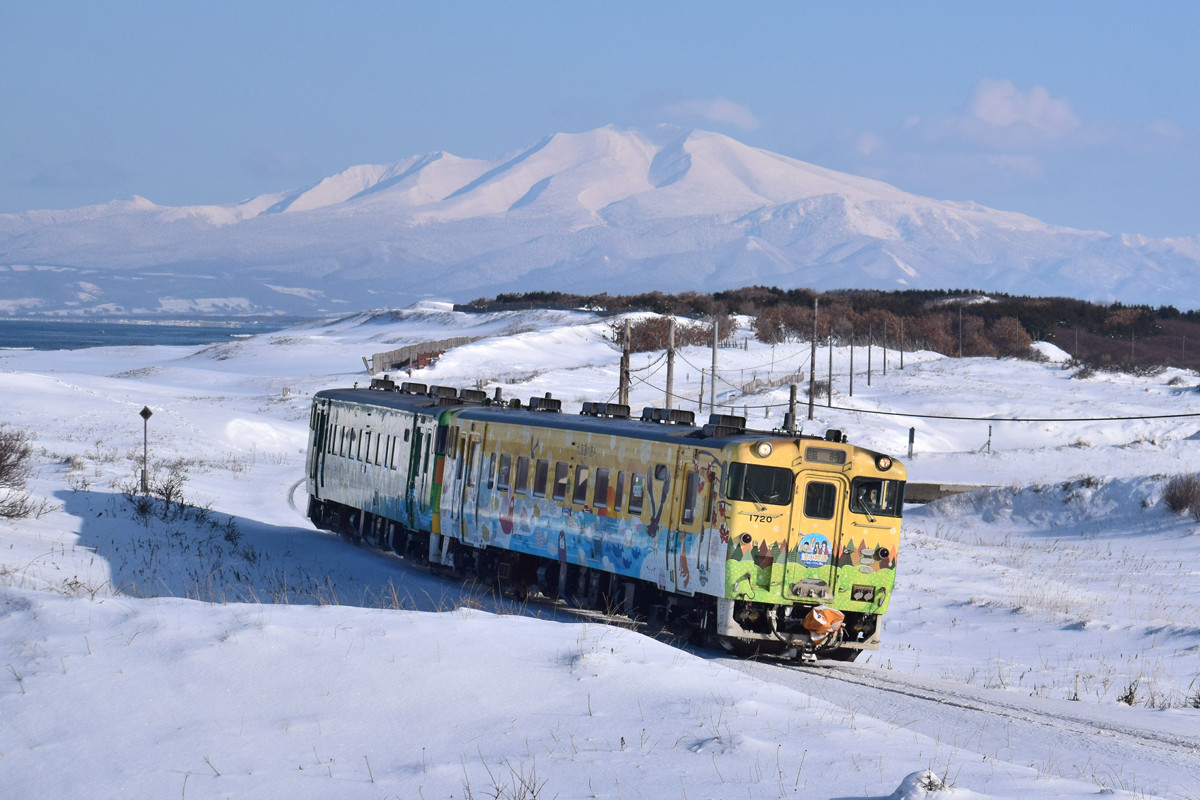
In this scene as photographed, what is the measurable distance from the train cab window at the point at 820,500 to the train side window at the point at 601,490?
3.09 meters

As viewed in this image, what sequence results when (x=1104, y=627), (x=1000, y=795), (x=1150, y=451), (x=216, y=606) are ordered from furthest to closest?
(x=1150, y=451) → (x=1104, y=627) → (x=216, y=606) → (x=1000, y=795)

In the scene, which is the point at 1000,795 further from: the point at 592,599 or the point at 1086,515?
the point at 1086,515

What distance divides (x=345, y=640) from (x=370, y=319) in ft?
468

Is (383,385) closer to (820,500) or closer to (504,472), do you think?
(504,472)

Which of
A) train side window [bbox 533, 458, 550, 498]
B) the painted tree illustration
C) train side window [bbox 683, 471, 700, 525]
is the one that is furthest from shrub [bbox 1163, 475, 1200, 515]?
train side window [bbox 683, 471, 700, 525]

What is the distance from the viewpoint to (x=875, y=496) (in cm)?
1612

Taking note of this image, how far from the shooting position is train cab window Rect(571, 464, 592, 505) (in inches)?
712

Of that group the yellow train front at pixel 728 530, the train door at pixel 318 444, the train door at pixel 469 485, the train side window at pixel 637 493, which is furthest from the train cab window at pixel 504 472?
the train door at pixel 318 444

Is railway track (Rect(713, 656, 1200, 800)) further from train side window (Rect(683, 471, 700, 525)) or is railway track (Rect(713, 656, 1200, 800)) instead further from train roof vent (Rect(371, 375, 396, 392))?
train roof vent (Rect(371, 375, 396, 392))

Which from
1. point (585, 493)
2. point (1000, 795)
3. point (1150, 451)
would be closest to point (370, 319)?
point (1150, 451)

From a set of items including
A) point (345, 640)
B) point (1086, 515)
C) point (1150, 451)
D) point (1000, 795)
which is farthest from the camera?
point (1150, 451)

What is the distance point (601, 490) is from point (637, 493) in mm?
883

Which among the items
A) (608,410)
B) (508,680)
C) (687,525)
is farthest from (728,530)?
(608,410)

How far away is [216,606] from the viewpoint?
12.3 metres
